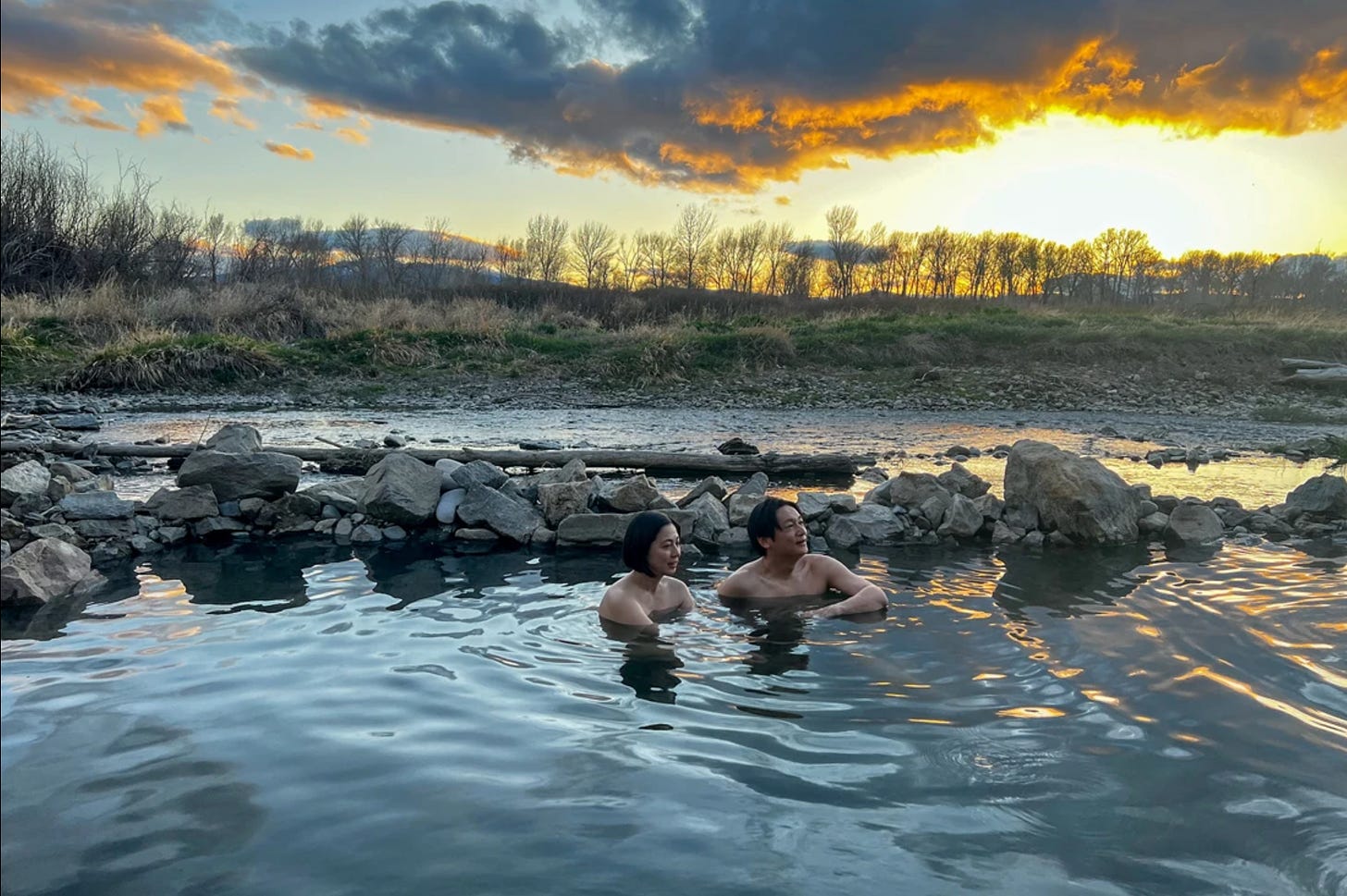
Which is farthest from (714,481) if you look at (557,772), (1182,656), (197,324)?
(197,324)

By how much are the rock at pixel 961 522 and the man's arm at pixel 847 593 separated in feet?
6.10

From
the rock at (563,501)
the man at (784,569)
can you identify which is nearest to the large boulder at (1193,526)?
the man at (784,569)

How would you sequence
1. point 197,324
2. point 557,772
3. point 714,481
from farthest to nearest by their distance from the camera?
point 197,324 < point 714,481 < point 557,772

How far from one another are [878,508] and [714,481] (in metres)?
1.56

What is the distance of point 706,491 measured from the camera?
853 cm

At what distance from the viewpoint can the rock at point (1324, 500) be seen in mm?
8383

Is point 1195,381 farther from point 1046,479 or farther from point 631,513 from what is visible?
point 631,513

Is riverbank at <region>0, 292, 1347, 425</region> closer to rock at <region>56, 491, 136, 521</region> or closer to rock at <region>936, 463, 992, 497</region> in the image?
rock at <region>936, 463, 992, 497</region>

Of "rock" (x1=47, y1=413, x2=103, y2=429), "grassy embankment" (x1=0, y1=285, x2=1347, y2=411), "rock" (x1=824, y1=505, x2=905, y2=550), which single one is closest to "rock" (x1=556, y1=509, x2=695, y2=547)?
"rock" (x1=824, y1=505, x2=905, y2=550)

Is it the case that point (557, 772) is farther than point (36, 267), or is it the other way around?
point (36, 267)

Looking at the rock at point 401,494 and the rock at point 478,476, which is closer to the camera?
the rock at point 401,494

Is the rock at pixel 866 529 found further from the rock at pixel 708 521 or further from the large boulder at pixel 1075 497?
the large boulder at pixel 1075 497

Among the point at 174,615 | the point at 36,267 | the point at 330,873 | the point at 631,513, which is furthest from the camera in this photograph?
the point at 36,267

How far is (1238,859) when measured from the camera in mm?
3025
